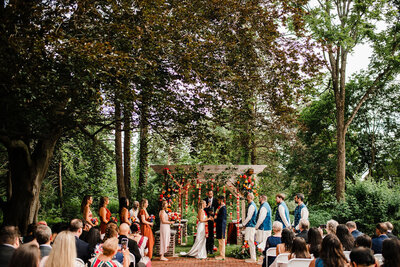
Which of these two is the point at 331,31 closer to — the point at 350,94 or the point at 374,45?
the point at 374,45

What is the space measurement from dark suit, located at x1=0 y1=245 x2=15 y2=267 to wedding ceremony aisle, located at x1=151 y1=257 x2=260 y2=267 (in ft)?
18.9

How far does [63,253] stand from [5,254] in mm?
1244

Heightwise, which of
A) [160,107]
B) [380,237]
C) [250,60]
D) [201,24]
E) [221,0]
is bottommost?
[380,237]

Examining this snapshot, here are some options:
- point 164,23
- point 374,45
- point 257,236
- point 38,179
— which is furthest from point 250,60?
point 374,45

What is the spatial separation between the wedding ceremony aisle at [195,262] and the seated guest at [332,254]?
19.2ft

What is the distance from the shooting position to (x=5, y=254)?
4.52 meters

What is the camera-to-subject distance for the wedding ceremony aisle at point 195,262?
979cm

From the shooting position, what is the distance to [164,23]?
879cm

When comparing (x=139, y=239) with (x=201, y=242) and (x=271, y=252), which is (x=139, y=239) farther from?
(x=201, y=242)

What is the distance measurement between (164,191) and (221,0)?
6895 millimetres

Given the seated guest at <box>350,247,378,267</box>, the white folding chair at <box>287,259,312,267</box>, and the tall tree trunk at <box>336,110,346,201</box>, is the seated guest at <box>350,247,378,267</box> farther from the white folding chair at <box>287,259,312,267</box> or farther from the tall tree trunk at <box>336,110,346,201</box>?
the tall tree trunk at <box>336,110,346,201</box>

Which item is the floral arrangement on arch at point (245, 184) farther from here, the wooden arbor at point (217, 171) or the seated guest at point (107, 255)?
the seated guest at point (107, 255)

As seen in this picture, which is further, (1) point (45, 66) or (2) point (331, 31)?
(2) point (331, 31)

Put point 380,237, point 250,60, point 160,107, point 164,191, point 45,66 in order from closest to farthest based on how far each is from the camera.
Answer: point 380,237
point 45,66
point 160,107
point 250,60
point 164,191
